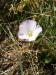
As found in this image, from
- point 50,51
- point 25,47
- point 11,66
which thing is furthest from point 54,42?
point 11,66

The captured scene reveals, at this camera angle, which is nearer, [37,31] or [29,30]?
[37,31]

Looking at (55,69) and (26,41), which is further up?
(26,41)

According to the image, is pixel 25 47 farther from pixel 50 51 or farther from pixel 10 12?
pixel 10 12

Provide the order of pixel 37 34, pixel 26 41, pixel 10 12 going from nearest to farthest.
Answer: pixel 37 34 → pixel 26 41 → pixel 10 12

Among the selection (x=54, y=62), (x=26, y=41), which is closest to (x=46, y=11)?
(x=26, y=41)

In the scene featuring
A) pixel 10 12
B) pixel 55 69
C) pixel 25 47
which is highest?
pixel 10 12

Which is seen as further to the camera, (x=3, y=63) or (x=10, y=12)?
(x=10, y=12)

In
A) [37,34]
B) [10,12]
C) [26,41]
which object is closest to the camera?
[37,34]
